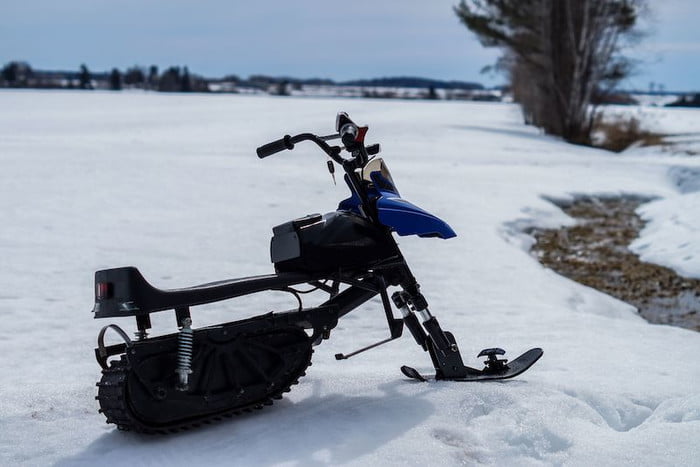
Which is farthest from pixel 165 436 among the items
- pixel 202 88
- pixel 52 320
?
pixel 202 88

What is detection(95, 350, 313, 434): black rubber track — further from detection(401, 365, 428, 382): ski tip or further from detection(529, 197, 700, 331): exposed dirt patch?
detection(529, 197, 700, 331): exposed dirt patch

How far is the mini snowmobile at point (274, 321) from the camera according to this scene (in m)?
3.15

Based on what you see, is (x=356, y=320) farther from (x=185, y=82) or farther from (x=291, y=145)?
(x=185, y=82)

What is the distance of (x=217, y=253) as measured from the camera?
7.87 m

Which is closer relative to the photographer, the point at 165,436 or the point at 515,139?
the point at 165,436

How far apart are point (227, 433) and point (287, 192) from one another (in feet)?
27.9

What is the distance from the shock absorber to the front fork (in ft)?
3.43

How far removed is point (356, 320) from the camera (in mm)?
5801

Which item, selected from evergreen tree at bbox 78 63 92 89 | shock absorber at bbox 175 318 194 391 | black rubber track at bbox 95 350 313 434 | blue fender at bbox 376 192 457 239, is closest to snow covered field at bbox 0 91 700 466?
black rubber track at bbox 95 350 313 434

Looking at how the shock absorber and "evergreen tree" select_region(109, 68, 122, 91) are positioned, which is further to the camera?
"evergreen tree" select_region(109, 68, 122, 91)

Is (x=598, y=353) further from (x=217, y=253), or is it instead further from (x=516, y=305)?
(x=217, y=253)

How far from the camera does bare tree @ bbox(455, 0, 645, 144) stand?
26719 mm

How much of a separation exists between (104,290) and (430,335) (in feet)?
5.12

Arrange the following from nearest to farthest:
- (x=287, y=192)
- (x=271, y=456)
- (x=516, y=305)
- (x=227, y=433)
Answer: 1. (x=271, y=456)
2. (x=227, y=433)
3. (x=516, y=305)
4. (x=287, y=192)
